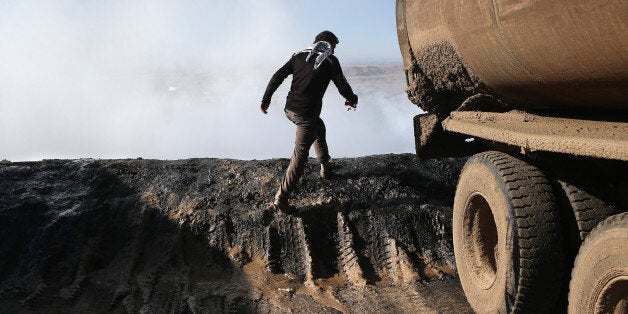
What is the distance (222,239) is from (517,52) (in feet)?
10.4

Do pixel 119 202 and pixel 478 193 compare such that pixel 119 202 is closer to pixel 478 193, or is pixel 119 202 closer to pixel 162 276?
pixel 162 276

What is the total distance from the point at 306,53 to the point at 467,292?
2.60 metres

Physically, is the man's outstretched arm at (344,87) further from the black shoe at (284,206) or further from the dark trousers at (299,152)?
the black shoe at (284,206)

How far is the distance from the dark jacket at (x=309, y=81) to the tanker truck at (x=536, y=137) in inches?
52.0

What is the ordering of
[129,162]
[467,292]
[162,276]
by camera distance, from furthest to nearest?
[129,162]
[162,276]
[467,292]

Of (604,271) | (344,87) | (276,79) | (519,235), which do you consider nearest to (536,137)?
(519,235)

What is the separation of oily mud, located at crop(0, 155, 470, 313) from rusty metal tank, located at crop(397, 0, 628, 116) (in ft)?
4.94

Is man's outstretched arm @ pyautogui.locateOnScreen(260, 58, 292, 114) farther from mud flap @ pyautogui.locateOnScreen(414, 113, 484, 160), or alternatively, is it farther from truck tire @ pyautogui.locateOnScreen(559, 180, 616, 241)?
truck tire @ pyautogui.locateOnScreen(559, 180, 616, 241)

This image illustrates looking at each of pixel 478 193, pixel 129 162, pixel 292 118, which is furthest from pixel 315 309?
pixel 129 162

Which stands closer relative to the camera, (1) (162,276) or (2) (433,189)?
(1) (162,276)

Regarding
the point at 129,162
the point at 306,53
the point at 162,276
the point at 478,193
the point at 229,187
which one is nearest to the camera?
the point at 478,193

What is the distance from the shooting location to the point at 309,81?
504cm

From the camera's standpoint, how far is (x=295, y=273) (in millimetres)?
4656

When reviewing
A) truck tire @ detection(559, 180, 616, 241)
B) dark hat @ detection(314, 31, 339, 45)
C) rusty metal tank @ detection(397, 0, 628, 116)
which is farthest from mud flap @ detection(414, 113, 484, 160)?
truck tire @ detection(559, 180, 616, 241)
